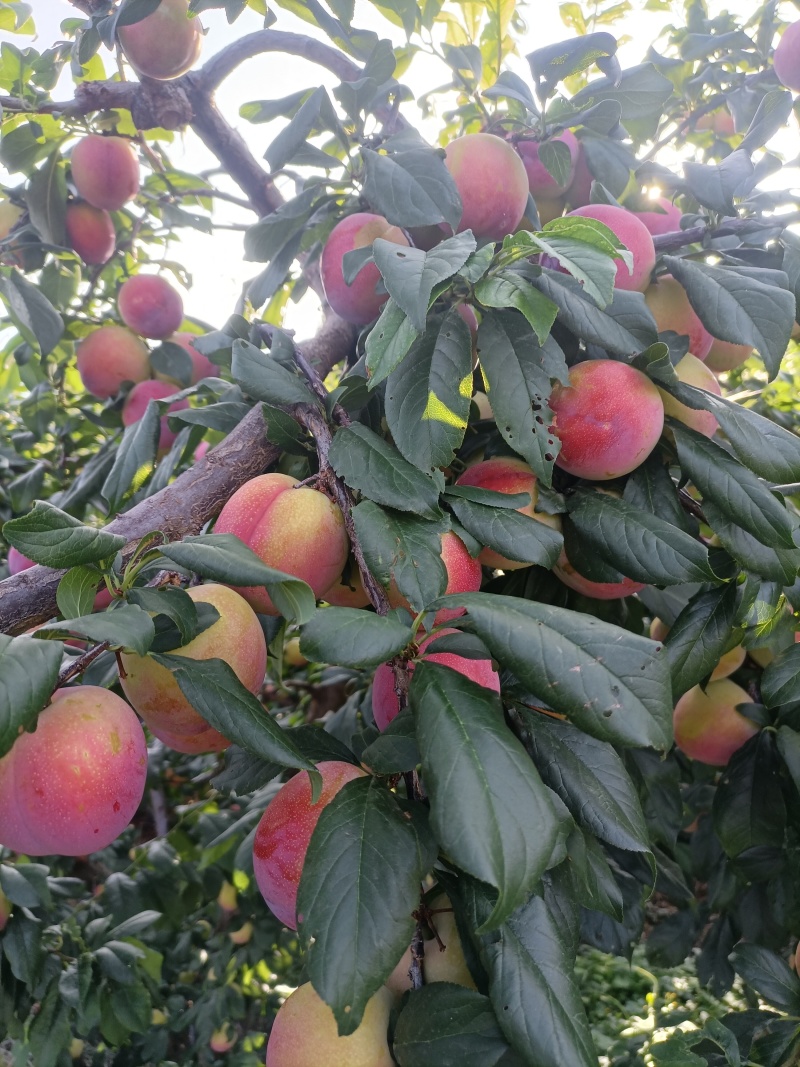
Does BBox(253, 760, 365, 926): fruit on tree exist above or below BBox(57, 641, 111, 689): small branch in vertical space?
below

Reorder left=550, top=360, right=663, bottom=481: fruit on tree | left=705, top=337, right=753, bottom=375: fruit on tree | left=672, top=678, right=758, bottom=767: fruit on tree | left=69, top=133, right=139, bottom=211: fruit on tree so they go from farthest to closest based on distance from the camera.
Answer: left=69, top=133, right=139, bottom=211: fruit on tree < left=672, top=678, right=758, bottom=767: fruit on tree < left=705, top=337, right=753, bottom=375: fruit on tree < left=550, top=360, right=663, bottom=481: fruit on tree

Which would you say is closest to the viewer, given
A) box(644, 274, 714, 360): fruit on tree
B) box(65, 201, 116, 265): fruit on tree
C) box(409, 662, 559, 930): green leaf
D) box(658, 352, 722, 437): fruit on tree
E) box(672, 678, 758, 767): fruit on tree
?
box(409, 662, 559, 930): green leaf

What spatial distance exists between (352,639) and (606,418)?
43 cm

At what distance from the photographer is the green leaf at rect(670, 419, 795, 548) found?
0.74 metres

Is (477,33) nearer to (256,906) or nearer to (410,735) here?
(410,735)

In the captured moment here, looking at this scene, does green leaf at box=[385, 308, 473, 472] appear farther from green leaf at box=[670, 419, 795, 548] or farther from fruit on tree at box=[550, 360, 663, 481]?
green leaf at box=[670, 419, 795, 548]

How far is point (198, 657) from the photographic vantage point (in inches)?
27.0

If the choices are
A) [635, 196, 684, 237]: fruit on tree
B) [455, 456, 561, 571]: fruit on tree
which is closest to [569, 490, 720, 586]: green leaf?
[455, 456, 561, 571]: fruit on tree

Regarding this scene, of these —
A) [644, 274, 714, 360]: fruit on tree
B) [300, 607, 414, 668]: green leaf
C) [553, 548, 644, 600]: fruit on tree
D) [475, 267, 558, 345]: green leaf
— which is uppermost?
[475, 267, 558, 345]: green leaf

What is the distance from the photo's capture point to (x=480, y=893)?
56 centimetres

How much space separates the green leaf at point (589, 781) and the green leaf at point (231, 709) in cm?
22

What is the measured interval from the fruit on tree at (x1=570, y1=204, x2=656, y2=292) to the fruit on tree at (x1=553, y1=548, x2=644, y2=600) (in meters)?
0.37

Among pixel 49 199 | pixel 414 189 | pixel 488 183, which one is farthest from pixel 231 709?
Result: pixel 49 199

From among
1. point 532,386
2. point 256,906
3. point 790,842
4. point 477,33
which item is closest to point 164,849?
point 256,906
